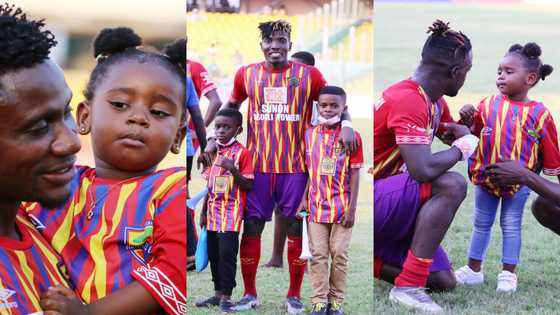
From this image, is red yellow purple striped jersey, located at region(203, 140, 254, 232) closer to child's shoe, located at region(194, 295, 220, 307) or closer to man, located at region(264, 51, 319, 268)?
man, located at region(264, 51, 319, 268)

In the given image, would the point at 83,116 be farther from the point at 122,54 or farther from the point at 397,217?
the point at 397,217

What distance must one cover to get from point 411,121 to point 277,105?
62 centimetres

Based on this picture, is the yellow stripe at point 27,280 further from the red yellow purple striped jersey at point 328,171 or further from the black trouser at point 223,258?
the red yellow purple striped jersey at point 328,171

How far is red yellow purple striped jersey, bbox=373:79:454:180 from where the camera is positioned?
3.97 m

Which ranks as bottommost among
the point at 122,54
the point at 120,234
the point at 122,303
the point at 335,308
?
the point at 335,308

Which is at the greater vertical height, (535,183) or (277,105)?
(277,105)

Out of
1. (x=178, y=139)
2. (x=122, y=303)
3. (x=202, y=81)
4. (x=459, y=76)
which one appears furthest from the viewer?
(x=459, y=76)

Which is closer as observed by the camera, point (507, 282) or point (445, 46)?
point (445, 46)

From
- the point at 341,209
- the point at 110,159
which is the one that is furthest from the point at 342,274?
the point at 110,159

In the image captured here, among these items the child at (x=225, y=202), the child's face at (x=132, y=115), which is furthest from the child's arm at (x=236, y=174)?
the child's face at (x=132, y=115)

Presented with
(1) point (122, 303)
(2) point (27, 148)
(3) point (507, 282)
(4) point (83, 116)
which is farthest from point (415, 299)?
(2) point (27, 148)

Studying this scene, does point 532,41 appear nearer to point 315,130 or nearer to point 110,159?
point 315,130

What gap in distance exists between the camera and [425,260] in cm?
411

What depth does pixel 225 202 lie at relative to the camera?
3.91 m
